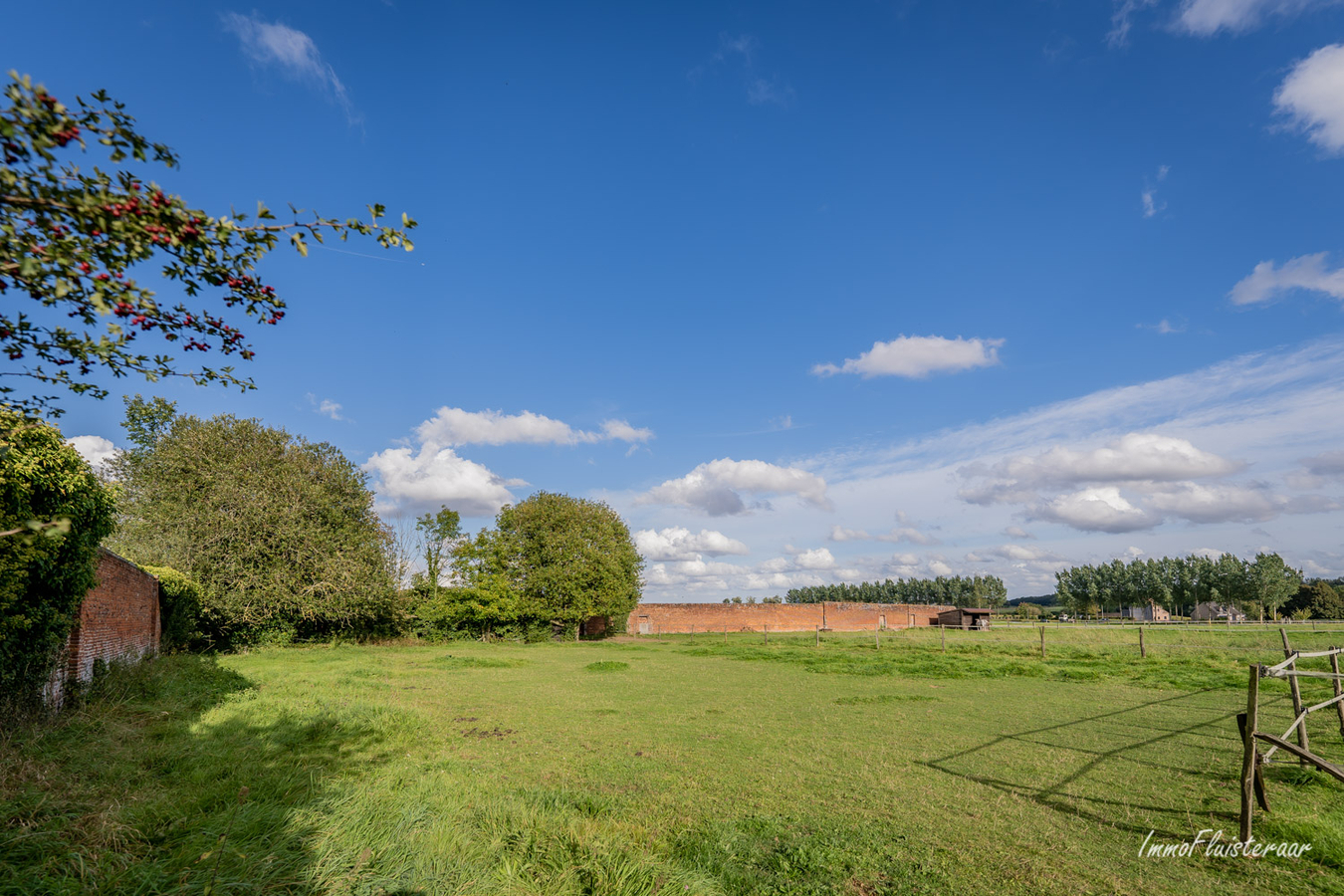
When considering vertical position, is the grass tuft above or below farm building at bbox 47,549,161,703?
below

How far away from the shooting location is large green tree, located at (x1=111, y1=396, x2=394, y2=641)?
24.3 m

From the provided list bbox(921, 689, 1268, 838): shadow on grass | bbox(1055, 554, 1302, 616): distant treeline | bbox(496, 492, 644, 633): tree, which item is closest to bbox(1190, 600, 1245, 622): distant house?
bbox(1055, 554, 1302, 616): distant treeline

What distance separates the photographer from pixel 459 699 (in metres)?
14.0

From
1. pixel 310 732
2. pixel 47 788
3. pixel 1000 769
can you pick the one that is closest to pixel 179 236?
pixel 47 788

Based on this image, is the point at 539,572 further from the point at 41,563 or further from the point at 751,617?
the point at 41,563

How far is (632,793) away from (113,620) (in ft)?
39.4

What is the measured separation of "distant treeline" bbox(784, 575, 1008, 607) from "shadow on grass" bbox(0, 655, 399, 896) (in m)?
112

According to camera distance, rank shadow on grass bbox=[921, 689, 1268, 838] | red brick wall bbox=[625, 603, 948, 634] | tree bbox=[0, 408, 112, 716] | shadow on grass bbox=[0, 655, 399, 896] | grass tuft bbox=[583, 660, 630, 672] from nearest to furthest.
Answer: shadow on grass bbox=[0, 655, 399, 896], shadow on grass bbox=[921, 689, 1268, 838], tree bbox=[0, 408, 112, 716], grass tuft bbox=[583, 660, 630, 672], red brick wall bbox=[625, 603, 948, 634]

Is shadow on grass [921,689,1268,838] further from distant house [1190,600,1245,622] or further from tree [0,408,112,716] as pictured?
distant house [1190,600,1245,622]

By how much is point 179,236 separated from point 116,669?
42.1 feet

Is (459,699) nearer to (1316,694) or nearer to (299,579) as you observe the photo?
(299,579)

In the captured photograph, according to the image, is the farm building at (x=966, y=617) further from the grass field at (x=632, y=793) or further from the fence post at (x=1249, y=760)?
the fence post at (x=1249, y=760)

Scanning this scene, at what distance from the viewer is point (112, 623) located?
1206 centimetres

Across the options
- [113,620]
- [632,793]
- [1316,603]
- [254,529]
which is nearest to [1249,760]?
[632,793]
